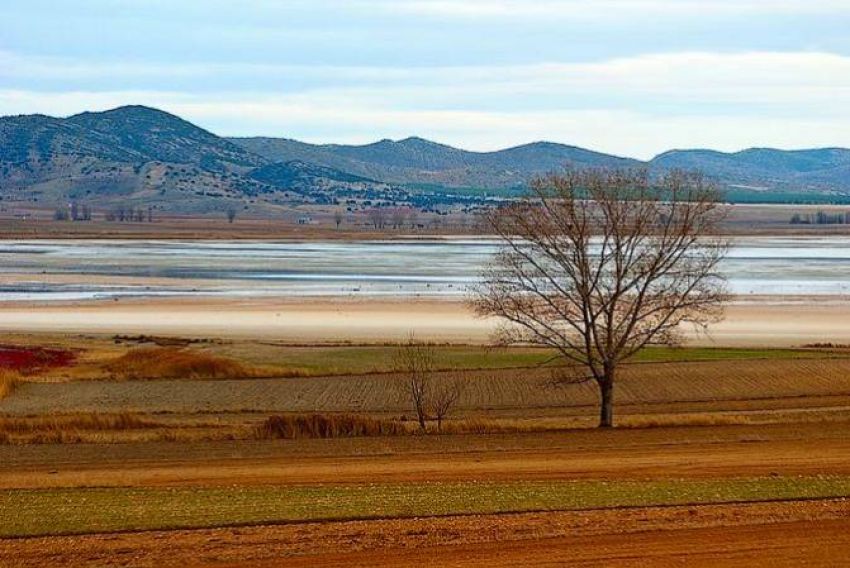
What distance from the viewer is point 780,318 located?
2544 inches

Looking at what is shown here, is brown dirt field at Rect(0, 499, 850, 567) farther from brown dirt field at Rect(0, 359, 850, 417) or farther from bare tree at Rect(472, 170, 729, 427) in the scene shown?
brown dirt field at Rect(0, 359, 850, 417)

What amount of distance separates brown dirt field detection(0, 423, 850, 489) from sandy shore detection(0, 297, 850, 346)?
2560cm

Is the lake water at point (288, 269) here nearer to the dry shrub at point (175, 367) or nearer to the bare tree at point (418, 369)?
the bare tree at point (418, 369)

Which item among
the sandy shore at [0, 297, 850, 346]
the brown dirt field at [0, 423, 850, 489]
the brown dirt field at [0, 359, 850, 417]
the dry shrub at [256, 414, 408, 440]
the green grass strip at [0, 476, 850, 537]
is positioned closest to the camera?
the green grass strip at [0, 476, 850, 537]

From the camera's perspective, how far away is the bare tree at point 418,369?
33.3 metres

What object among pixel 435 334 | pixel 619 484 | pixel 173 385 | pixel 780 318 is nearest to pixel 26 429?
pixel 173 385

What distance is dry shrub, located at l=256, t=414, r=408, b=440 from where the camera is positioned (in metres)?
30.5

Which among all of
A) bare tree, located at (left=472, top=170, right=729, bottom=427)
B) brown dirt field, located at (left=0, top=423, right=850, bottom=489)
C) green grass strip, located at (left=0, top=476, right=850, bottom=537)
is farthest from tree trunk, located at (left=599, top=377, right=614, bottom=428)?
green grass strip, located at (left=0, top=476, right=850, bottom=537)

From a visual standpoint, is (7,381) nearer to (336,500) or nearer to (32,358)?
(32,358)

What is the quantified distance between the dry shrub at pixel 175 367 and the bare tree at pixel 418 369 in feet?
17.5

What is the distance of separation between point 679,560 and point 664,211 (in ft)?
80.6

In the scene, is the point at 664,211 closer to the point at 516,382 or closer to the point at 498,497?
the point at 516,382

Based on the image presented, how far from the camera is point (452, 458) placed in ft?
85.7

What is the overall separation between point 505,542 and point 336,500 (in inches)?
154
